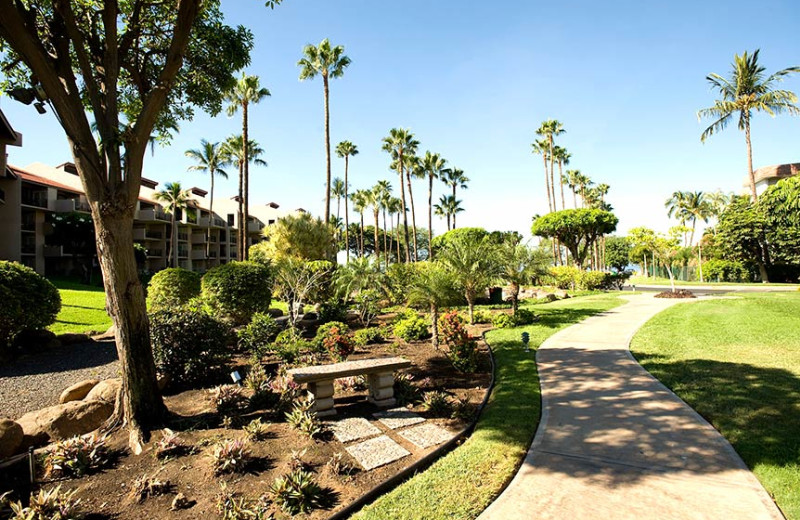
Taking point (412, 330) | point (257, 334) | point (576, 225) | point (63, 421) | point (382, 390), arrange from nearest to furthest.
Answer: point (63, 421), point (382, 390), point (257, 334), point (412, 330), point (576, 225)

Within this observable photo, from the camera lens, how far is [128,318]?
525 centimetres

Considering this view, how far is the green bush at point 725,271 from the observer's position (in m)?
37.5

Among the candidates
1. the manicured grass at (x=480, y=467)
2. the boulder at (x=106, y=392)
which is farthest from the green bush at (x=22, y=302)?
the manicured grass at (x=480, y=467)

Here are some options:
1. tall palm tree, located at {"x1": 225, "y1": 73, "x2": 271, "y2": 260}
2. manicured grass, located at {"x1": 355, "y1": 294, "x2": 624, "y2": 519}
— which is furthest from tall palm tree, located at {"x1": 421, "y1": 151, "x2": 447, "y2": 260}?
manicured grass, located at {"x1": 355, "y1": 294, "x2": 624, "y2": 519}

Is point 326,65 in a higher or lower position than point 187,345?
higher

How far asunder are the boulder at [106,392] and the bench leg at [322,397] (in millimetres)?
3167

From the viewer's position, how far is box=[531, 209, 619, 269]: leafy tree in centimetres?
3519

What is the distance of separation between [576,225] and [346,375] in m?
34.7

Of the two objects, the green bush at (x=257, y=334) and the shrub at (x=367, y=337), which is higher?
the green bush at (x=257, y=334)

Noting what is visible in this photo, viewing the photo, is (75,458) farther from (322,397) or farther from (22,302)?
(22,302)

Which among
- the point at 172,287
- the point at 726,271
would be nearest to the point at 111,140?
the point at 172,287

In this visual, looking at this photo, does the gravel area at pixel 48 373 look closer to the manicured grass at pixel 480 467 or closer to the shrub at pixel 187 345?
the shrub at pixel 187 345

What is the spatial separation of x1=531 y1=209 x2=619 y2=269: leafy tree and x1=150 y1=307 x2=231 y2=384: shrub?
34.6 meters

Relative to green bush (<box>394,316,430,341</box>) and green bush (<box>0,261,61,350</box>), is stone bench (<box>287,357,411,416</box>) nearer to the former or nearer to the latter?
green bush (<box>394,316,430,341</box>)
